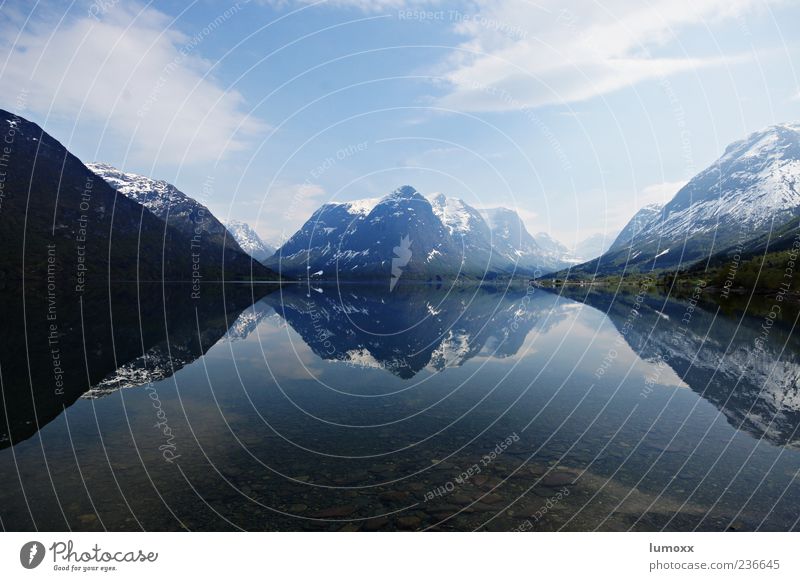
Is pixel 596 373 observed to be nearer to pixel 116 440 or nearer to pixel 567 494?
pixel 567 494

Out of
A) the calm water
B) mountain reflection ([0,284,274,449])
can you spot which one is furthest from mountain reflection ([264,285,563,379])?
mountain reflection ([0,284,274,449])

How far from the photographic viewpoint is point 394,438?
2491 centimetres

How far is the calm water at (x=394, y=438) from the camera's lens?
16.8 m

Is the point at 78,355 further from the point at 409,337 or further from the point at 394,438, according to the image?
the point at 409,337

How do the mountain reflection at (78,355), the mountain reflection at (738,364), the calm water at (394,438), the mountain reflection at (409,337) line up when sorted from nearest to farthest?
1. the calm water at (394,438)
2. the mountain reflection at (738,364)
3. the mountain reflection at (78,355)
4. the mountain reflection at (409,337)

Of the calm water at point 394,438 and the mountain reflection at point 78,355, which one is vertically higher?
the mountain reflection at point 78,355

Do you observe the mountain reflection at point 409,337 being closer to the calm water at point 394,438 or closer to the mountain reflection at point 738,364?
the calm water at point 394,438

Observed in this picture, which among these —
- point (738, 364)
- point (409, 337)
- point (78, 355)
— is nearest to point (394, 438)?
point (78, 355)

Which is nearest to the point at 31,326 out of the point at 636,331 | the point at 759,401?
the point at 759,401

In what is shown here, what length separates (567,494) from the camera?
60.2 feet

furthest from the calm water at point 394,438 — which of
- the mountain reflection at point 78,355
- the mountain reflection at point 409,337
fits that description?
the mountain reflection at point 409,337

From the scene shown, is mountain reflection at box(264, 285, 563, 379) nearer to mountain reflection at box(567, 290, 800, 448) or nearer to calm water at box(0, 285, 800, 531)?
calm water at box(0, 285, 800, 531)

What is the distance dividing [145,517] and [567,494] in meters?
16.6

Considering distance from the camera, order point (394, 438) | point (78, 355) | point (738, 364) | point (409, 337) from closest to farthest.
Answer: point (394, 438), point (78, 355), point (738, 364), point (409, 337)
